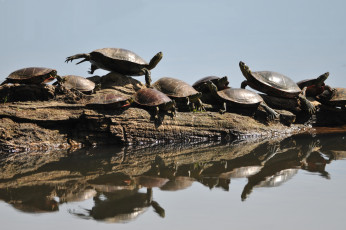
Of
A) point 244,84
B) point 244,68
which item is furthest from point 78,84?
point 244,84

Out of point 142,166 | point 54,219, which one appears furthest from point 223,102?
point 54,219

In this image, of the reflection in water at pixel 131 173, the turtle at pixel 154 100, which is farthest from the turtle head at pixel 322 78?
the turtle at pixel 154 100

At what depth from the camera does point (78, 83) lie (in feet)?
30.8

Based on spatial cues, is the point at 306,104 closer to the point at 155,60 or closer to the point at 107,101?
the point at 155,60

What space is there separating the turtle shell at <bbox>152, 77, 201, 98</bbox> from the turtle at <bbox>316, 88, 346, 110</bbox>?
19.6ft

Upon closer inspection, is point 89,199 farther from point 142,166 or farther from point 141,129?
point 141,129

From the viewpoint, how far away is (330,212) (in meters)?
2.82

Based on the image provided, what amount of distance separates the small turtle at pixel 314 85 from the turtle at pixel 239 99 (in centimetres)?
272

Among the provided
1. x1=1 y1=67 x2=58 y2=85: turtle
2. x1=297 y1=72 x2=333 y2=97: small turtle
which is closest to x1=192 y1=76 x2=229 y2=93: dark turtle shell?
x1=297 y1=72 x2=333 y2=97: small turtle

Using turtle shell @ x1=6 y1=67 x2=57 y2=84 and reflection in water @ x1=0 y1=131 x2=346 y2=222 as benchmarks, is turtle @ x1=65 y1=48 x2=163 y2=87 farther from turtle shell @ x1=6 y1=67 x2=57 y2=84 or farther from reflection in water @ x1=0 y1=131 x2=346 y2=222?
reflection in water @ x1=0 y1=131 x2=346 y2=222

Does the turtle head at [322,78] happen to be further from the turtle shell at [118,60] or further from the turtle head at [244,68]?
the turtle shell at [118,60]

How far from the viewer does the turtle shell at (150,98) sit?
8438mm

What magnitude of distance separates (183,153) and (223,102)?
408 centimetres

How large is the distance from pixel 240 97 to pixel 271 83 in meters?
1.55
